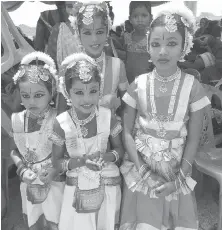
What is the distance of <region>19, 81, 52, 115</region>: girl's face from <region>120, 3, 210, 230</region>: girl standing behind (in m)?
0.48

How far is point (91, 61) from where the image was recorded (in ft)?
6.53

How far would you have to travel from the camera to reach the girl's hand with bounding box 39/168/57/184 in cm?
197

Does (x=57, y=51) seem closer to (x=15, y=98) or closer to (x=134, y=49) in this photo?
(x=15, y=98)

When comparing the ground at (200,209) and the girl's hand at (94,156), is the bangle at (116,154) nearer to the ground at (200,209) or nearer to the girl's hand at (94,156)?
the girl's hand at (94,156)

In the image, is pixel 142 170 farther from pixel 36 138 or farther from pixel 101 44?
pixel 101 44

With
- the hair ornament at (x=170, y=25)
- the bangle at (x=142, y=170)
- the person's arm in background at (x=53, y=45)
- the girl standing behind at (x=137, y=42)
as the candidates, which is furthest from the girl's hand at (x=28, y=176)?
the girl standing behind at (x=137, y=42)

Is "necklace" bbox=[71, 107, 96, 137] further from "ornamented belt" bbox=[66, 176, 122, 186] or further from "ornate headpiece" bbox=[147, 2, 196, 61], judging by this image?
"ornate headpiece" bbox=[147, 2, 196, 61]

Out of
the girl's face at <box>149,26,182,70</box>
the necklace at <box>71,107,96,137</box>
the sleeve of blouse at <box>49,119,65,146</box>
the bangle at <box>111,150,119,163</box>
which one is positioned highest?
the girl's face at <box>149,26,182,70</box>

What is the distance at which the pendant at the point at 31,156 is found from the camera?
210cm

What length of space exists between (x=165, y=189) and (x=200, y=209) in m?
0.96

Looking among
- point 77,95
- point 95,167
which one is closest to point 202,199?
point 95,167

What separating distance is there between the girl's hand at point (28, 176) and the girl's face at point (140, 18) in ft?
5.22

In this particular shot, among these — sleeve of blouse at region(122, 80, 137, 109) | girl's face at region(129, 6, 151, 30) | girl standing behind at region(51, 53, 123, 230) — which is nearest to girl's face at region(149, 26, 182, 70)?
sleeve of blouse at region(122, 80, 137, 109)

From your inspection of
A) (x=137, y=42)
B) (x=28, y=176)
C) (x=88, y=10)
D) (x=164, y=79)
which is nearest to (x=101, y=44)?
(x=88, y=10)
